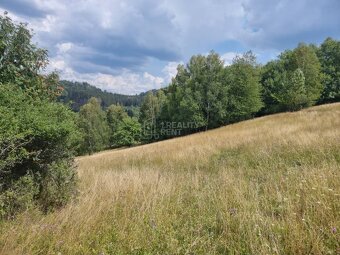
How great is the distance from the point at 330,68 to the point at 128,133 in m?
44.5

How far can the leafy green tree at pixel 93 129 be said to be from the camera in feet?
202

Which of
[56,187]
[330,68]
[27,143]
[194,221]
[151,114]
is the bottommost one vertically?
[194,221]

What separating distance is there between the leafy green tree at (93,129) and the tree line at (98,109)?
0.22 meters

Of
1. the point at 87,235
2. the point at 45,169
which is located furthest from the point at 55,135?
the point at 87,235

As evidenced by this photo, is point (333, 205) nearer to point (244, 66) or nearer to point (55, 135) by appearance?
point (55, 135)

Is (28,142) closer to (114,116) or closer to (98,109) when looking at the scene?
(98,109)

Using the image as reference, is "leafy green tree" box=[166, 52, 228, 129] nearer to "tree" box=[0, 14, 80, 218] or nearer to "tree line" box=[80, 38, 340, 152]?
"tree line" box=[80, 38, 340, 152]

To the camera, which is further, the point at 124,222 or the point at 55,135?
the point at 55,135

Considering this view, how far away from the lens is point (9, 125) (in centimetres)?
423

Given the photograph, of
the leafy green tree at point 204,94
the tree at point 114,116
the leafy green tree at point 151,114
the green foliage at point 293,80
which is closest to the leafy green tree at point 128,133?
the leafy green tree at point 151,114

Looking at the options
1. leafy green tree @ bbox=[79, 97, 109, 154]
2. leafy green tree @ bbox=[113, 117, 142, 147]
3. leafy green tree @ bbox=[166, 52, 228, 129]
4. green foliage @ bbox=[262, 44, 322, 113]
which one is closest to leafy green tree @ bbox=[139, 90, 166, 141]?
leafy green tree @ bbox=[113, 117, 142, 147]

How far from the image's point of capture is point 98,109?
69438 millimetres

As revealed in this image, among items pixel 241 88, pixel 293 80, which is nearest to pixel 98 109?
pixel 241 88

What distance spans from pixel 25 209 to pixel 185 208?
8.23 feet
